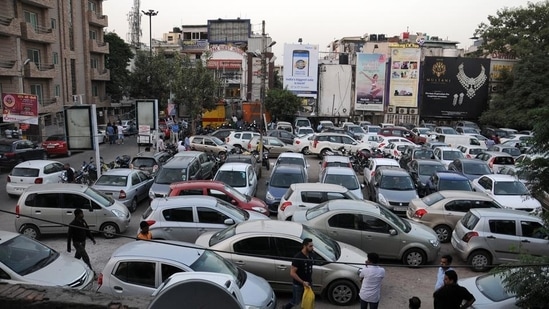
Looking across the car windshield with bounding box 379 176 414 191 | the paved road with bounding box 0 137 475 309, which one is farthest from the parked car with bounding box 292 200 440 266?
the car windshield with bounding box 379 176 414 191

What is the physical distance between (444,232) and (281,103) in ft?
109

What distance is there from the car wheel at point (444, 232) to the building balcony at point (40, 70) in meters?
31.9

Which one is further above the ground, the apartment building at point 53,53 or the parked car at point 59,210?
the apartment building at point 53,53

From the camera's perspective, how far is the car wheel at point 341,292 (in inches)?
333

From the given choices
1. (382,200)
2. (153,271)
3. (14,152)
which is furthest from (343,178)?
(14,152)

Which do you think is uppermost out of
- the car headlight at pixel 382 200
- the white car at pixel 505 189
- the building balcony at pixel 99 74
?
the building balcony at pixel 99 74

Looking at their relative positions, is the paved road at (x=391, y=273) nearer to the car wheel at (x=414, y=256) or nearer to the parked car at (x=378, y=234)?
the car wheel at (x=414, y=256)

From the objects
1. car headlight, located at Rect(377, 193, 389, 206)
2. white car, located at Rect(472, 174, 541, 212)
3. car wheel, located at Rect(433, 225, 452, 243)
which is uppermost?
white car, located at Rect(472, 174, 541, 212)

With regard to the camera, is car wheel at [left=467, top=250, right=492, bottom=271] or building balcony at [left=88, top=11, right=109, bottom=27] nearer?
car wheel at [left=467, top=250, right=492, bottom=271]

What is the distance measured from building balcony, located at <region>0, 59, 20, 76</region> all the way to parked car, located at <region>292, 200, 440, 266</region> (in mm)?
28228

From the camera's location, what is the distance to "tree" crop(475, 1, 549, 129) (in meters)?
40.9

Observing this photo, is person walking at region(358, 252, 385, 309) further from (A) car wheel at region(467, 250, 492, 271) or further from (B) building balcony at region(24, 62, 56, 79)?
(B) building balcony at region(24, 62, 56, 79)

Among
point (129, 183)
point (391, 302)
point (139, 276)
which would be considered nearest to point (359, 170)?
point (129, 183)

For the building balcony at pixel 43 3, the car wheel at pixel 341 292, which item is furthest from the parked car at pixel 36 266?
the building balcony at pixel 43 3
